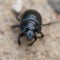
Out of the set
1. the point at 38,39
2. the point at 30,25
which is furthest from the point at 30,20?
the point at 38,39

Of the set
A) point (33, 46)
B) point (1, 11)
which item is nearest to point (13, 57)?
point (33, 46)

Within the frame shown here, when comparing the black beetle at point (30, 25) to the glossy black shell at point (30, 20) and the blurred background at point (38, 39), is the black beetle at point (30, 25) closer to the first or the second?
the glossy black shell at point (30, 20)

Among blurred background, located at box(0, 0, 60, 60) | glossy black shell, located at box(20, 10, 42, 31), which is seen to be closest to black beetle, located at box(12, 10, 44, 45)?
glossy black shell, located at box(20, 10, 42, 31)

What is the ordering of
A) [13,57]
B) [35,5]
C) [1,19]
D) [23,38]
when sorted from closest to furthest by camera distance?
[13,57] → [23,38] → [1,19] → [35,5]

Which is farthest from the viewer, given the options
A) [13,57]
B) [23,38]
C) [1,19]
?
[1,19]

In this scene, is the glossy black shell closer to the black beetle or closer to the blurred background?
the black beetle

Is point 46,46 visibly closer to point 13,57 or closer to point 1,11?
point 13,57
